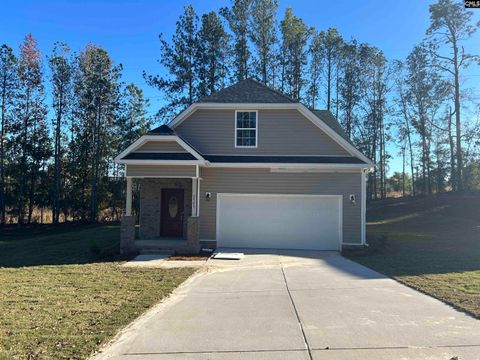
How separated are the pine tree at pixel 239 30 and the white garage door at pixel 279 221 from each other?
20.1 m

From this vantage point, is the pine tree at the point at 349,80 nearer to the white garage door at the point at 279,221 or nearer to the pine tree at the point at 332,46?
the pine tree at the point at 332,46

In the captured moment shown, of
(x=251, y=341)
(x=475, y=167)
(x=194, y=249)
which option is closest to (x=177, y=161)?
(x=194, y=249)

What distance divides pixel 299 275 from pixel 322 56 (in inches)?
1196

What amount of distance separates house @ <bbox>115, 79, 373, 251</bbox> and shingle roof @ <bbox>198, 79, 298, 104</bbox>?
0.04 meters

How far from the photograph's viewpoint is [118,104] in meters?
33.3

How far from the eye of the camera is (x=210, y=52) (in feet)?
110

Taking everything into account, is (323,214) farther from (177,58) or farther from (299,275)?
(177,58)

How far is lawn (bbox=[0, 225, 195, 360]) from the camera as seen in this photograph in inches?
203

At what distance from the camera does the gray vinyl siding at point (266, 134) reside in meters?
16.5

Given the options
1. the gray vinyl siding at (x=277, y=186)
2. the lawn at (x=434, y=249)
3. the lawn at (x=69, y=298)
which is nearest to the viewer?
the lawn at (x=69, y=298)

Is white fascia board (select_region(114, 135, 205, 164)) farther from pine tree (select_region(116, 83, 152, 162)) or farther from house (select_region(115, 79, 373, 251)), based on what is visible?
pine tree (select_region(116, 83, 152, 162))

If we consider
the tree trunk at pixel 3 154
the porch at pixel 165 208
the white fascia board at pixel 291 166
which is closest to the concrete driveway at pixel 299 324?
the white fascia board at pixel 291 166

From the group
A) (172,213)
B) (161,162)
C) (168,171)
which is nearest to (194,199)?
(168,171)

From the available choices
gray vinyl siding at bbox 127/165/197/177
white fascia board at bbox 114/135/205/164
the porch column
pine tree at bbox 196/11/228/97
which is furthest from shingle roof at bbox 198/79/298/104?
pine tree at bbox 196/11/228/97
